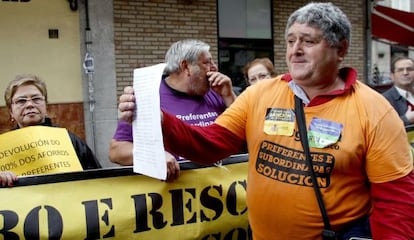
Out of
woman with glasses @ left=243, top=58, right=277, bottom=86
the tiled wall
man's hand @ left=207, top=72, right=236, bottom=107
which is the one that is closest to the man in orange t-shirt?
man's hand @ left=207, top=72, right=236, bottom=107

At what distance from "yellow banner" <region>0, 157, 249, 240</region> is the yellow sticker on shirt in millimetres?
759

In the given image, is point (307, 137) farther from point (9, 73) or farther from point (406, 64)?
point (9, 73)

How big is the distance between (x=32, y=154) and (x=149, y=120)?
3.16 feet

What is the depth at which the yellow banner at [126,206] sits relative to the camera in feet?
7.92

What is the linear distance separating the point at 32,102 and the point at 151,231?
3.72ft

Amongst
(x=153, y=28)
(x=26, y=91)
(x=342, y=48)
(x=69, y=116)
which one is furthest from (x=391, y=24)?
(x=342, y=48)

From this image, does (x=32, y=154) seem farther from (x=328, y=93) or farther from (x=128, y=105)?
(x=328, y=93)

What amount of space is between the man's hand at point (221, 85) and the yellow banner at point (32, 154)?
966mm

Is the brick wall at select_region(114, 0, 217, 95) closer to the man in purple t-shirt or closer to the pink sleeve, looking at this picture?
the man in purple t-shirt

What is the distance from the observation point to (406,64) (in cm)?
539

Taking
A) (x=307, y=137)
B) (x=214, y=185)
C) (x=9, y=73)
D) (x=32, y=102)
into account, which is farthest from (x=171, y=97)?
(x=9, y=73)

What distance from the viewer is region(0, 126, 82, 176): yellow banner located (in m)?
2.71

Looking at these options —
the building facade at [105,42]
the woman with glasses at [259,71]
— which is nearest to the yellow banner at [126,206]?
the woman with glasses at [259,71]

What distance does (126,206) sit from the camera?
2.63 meters
